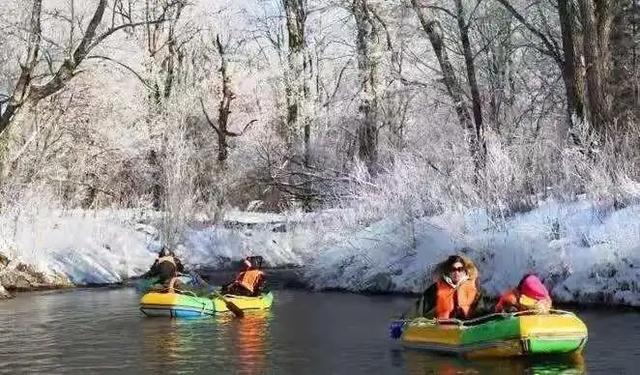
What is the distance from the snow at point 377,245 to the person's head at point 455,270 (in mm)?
4866

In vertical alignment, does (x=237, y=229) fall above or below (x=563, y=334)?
above

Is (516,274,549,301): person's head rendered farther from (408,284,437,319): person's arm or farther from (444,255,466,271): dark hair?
(408,284,437,319): person's arm

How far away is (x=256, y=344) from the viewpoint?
13.9 meters

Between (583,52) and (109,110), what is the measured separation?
22.9 meters

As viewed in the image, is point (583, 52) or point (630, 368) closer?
point (630, 368)

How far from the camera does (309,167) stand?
95.3ft

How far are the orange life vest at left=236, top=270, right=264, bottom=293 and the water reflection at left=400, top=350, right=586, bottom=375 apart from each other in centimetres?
764

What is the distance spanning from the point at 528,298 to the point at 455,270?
1250 mm

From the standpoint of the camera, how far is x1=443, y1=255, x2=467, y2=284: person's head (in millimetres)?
12930

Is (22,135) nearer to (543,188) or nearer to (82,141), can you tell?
(82,141)

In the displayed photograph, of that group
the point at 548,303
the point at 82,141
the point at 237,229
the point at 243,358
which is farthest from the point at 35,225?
the point at 548,303

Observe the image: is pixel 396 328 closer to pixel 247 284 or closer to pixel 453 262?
pixel 453 262

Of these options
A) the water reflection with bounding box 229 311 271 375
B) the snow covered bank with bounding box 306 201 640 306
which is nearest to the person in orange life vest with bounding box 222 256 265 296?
the water reflection with bounding box 229 311 271 375

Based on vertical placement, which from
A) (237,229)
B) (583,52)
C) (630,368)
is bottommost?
(630,368)
